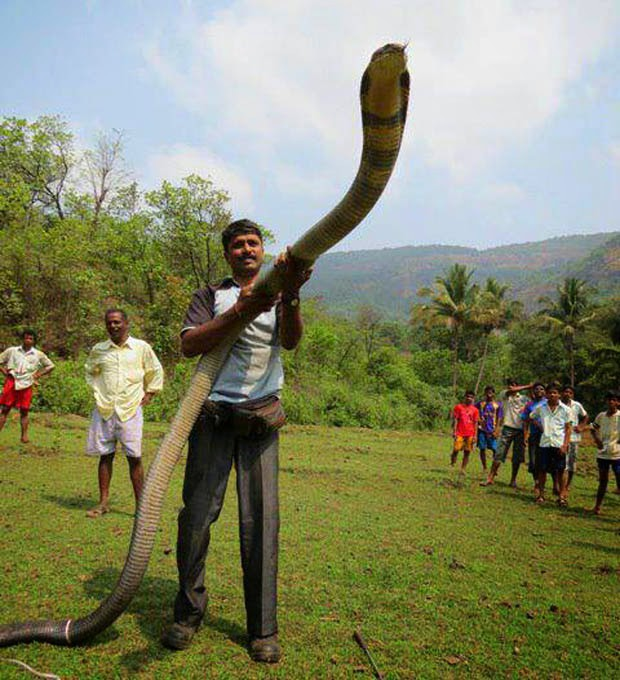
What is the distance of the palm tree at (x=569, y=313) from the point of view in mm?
43031

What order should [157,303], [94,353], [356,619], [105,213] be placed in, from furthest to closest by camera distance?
[105,213] < [157,303] < [94,353] < [356,619]

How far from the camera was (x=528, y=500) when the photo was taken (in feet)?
31.0

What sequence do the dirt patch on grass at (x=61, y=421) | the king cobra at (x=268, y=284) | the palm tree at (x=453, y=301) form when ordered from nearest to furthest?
1. the king cobra at (x=268, y=284)
2. the dirt patch on grass at (x=61, y=421)
3. the palm tree at (x=453, y=301)

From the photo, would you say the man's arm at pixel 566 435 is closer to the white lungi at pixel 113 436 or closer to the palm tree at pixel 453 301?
the white lungi at pixel 113 436

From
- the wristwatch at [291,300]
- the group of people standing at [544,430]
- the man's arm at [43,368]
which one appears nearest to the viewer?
the wristwatch at [291,300]

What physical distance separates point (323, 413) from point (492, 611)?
21654 millimetres

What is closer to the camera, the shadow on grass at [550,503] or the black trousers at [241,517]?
the black trousers at [241,517]

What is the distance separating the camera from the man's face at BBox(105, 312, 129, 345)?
19.5 ft

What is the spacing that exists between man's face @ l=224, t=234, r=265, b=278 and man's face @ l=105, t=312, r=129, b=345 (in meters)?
3.02

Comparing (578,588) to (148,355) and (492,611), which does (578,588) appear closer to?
(492,611)

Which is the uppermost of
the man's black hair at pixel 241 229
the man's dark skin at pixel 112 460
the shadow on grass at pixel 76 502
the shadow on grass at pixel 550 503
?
the man's black hair at pixel 241 229

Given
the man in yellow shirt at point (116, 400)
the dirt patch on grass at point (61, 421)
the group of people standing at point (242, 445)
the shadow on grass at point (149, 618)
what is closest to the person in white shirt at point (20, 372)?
the dirt patch on grass at point (61, 421)

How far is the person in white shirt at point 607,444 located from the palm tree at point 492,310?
124ft

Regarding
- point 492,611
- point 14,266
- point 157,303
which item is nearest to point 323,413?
point 157,303
